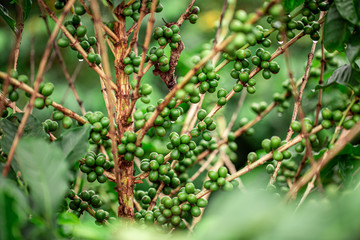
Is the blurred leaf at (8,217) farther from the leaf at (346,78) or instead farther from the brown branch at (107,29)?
the leaf at (346,78)

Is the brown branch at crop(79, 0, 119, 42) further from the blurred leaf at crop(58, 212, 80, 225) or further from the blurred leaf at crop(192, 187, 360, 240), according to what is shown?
the blurred leaf at crop(192, 187, 360, 240)

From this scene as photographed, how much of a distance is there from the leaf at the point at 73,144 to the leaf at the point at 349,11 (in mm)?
527

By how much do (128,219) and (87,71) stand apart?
194cm

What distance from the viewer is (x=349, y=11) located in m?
0.65

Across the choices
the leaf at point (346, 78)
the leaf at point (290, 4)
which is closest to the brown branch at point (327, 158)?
the leaf at point (346, 78)

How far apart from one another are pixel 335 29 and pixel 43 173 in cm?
62

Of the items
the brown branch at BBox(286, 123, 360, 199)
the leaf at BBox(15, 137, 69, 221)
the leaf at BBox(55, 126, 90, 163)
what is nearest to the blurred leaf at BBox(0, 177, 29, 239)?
the leaf at BBox(15, 137, 69, 221)

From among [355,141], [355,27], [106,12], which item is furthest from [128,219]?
[355,141]

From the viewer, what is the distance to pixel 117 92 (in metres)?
0.79

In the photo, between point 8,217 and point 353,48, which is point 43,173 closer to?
point 8,217

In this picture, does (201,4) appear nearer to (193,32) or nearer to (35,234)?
(193,32)

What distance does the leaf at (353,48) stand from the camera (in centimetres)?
67

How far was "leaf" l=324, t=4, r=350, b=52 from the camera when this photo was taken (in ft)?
2.32

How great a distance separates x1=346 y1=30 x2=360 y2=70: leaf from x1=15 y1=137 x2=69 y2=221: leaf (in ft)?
1.87
